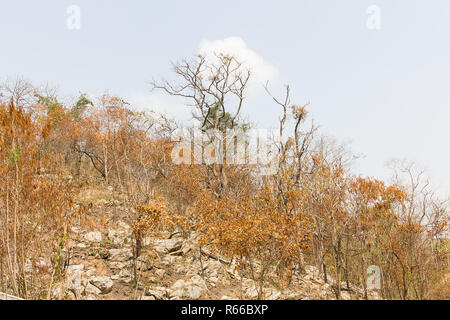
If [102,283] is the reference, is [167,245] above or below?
above

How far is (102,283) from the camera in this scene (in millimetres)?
7754

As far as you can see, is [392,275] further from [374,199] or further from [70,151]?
[70,151]

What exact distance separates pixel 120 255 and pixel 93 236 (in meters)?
1.52

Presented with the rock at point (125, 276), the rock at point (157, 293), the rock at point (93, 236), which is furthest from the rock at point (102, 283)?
the rock at point (93, 236)

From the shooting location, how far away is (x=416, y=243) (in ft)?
31.6

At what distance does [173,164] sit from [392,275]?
10635 millimetres

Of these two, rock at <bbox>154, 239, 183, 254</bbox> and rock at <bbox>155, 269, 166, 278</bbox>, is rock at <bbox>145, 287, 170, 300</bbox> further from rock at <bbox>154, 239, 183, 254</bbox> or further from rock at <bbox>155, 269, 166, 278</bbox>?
rock at <bbox>154, 239, 183, 254</bbox>

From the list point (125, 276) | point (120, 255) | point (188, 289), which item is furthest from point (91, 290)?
point (188, 289)

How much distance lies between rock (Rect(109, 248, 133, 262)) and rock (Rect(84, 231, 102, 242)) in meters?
0.99

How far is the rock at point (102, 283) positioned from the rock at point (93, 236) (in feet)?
8.52

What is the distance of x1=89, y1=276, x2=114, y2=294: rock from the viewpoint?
25.2 ft

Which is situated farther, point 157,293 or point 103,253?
point 103,253

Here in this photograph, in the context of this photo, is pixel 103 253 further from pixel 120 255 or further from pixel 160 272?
pixel 160 272

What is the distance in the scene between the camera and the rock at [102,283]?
7691 millimetres
